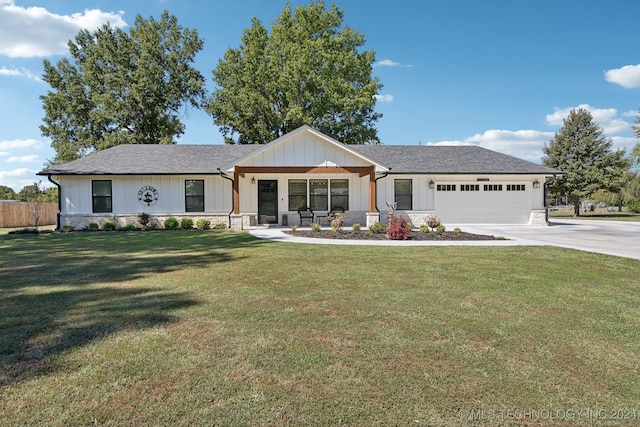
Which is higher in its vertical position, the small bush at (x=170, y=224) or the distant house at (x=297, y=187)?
the distant house at (x=297, y=187)

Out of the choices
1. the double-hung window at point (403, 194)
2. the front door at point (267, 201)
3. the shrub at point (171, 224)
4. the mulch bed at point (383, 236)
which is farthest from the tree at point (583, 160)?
the shrub at point (171, 224)

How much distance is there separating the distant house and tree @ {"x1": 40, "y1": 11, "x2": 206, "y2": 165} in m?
9.72

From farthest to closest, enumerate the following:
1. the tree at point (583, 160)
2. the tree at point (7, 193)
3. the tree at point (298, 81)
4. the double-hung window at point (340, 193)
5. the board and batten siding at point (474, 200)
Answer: the tree at point (7, 193) < the tree at point (583, 160) < the tree at point (298, 81) < the board and batten siding at point (474, 200) < the double-hung window at point (340, 193)

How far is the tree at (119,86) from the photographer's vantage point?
27.0 m

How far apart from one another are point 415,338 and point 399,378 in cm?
80

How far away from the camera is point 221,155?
19.8 m

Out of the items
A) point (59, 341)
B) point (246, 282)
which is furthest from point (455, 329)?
point (59, 341)

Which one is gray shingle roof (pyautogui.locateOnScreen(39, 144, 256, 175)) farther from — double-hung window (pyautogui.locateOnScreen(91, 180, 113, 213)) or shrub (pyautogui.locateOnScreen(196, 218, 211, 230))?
shrub (pyautogui.locateOnScreen(196, 218, 211, 230))

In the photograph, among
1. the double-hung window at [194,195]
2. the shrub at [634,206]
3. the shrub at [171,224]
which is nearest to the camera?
the shrub at [171,224]

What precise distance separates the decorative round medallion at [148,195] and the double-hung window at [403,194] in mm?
12584

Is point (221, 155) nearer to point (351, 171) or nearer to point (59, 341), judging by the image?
point (351, 171)

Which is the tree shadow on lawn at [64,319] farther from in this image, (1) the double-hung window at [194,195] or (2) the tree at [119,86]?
(2) the tree at [119,86]

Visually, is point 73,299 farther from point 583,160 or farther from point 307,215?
point 583,160

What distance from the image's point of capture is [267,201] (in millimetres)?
17953
